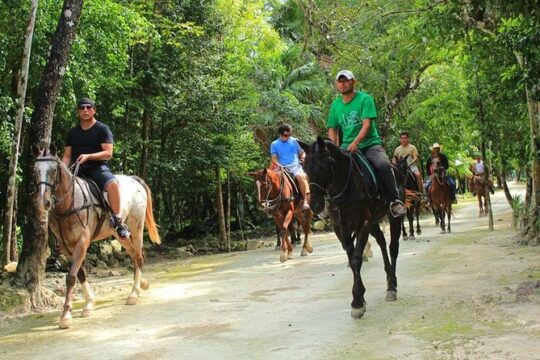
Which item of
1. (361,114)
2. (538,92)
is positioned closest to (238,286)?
(361,114)

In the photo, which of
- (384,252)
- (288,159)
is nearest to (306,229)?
(288,159)

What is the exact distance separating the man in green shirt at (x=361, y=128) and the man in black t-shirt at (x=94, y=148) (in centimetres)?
320

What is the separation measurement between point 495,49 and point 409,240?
711 centimetres

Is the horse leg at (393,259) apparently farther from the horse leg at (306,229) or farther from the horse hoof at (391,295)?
the horse leg at (306,229)

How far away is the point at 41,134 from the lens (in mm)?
8469

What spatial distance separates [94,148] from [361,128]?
3.82 metres

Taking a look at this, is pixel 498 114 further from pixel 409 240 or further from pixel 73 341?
pixel 73 341

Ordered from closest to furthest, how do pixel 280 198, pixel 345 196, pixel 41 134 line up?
pixel 345 196 < pixel 41 134 < pixel 280 198

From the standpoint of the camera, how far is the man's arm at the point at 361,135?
Result: 6617 millimetres

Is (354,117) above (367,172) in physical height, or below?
above

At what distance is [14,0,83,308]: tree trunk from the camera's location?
8.30m

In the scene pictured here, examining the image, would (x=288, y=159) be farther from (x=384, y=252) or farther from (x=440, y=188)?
(x=384, y=252)

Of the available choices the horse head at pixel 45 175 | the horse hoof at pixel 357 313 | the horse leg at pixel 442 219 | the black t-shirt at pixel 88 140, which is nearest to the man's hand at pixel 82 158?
the black t-shirt at pixel 88 140

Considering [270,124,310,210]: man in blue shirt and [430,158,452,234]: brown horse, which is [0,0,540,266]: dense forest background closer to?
[430,158,452,234]: brown horse
